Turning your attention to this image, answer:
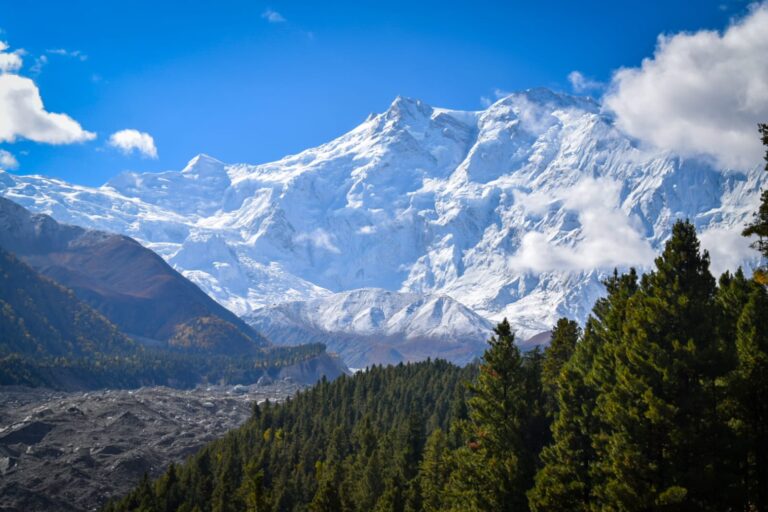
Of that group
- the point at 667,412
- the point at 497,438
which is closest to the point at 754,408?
the point at 667,412

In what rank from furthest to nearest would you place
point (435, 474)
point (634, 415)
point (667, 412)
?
point (435, 474) < point (634, 415) < point (667, 412)

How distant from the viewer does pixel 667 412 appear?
4106 cm

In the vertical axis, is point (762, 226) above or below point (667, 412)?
above

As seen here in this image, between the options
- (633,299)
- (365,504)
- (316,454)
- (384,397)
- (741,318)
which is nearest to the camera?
(741,318)

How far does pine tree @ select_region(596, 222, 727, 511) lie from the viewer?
40.8m

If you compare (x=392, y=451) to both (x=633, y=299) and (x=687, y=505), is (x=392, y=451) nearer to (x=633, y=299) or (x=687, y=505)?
(x=633, y=299)

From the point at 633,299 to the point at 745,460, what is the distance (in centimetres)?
1348

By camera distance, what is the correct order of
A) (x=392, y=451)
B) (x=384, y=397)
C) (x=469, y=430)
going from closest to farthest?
(x=469, y=430)
(x=392, y=451)
(x=384, y=397)

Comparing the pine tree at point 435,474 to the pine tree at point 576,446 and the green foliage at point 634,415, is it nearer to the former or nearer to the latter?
the green foliage at point 634,415

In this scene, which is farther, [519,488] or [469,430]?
[469,430]

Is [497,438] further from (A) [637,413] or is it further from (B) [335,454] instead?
(B) [335,454]

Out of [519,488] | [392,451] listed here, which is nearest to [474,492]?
[519,488]

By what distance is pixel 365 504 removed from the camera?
315 ft

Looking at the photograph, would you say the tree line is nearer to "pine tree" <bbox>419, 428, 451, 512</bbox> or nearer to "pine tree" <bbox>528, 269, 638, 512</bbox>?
"pine tree" <bbox>528, 269, 638, 512</bbox>
